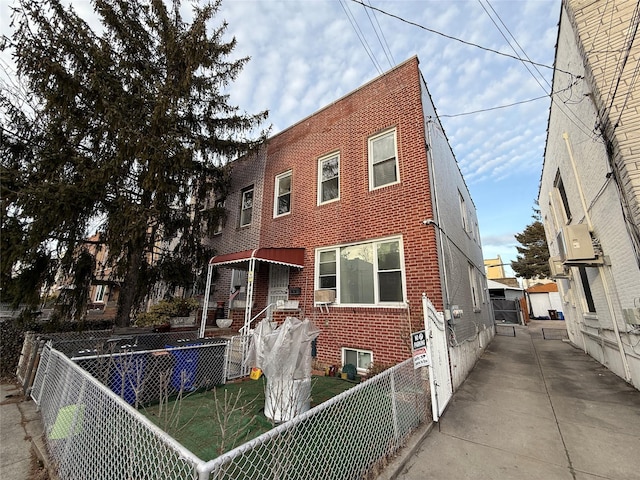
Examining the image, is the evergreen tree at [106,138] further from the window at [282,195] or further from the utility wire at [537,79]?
the utility wire at [537,79]

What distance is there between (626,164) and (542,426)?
472 centimetres

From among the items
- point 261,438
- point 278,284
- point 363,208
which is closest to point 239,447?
point 261,438

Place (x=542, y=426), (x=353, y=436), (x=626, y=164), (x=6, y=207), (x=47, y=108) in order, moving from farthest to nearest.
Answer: (x=47, y=108) → (x=6, y=207) → (x=626, y=164) → (x=542, y=426) → (x=353, y=436)

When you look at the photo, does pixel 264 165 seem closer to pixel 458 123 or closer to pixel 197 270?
pixel 197 270

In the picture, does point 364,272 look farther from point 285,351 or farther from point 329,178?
point 285,351

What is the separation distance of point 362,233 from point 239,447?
5937 mm

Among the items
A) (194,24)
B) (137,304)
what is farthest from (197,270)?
(194,24)

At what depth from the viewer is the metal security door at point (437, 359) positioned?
4.10 meters

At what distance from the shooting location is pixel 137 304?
8.78 metres

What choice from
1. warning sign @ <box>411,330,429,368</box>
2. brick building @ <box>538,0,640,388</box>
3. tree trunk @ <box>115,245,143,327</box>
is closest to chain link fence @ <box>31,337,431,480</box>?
warning sign @ <box>411,330,429,368</box>

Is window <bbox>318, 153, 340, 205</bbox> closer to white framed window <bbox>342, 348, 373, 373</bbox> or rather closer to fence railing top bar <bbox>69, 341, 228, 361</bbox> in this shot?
white framed window <bbox>342, 348, 373, 373</bbox>

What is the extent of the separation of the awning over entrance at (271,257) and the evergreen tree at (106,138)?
2505 mm

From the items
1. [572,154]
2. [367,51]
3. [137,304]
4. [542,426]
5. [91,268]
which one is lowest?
[542,426]

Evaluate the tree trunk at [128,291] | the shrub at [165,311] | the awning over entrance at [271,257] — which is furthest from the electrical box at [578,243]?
the tree trunk at [128,291]
